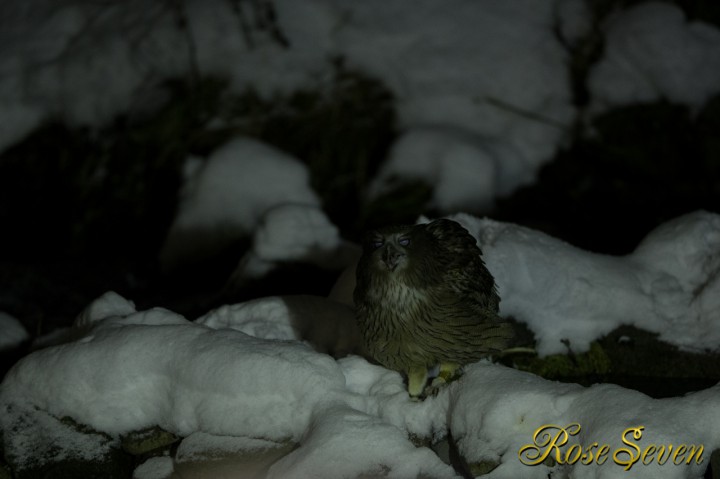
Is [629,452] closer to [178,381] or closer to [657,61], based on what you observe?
[178,381]

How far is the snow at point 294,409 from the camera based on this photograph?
2988 mm

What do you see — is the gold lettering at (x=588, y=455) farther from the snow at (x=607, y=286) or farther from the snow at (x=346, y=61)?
the snow at (x=346, y=61)

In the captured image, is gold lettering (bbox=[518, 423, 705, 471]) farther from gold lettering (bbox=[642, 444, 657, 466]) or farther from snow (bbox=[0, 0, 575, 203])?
snow (bbox=[0, 0, 575, 203])

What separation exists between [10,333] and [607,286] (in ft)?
10.8

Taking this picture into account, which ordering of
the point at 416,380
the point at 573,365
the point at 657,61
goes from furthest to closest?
1. the point at 657,61
2. the point at 573,365
3. the point at 416,380

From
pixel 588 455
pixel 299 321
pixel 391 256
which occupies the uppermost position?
pixel 391 256

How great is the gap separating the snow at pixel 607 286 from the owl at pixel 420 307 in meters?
0.57

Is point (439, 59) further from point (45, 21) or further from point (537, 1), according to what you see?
point (45, 21)

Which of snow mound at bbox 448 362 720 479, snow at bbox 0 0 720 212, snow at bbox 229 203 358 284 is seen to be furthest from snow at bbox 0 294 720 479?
snow at bbox 0 0 720 212

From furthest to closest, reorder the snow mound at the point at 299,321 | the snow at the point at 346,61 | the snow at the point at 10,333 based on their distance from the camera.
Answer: the snow at the point at 346,61, the snow at the point at 10,333, the snow mound at the point at 299,321

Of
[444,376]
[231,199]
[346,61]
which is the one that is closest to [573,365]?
[444,376]

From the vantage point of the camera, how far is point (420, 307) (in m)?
3.62

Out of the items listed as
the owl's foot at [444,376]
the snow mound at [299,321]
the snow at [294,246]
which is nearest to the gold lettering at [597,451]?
the owl's foot at [444,376]

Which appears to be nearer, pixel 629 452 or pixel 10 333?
pixel 629 452
